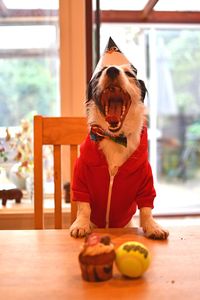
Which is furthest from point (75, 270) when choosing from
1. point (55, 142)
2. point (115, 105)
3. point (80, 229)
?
point (55, 142)

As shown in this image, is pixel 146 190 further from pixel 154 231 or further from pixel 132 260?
pixel 132 260

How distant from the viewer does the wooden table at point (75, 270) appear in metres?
0.70

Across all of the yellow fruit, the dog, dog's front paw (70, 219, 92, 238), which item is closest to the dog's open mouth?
the dog

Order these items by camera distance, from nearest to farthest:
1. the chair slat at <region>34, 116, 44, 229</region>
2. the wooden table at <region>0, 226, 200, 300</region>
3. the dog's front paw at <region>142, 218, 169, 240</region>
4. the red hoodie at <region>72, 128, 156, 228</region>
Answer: the wooden table at <region>0, 226, 200, 300</region> → the dog's front paw at <region>142, 218, 169, 240</region> → the red hoodie at <region>72, 128, 156, 228</region> → the chair slat at <region>34, 116, 44, 229</region>

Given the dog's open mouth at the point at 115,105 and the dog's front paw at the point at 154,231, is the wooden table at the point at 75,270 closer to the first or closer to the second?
the dog's front paw at the point at 154,231

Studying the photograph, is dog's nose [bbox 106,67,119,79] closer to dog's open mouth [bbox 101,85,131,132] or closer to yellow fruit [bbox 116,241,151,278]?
dog's open mouth [bbox 101,85,131,132]

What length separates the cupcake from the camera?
719mm

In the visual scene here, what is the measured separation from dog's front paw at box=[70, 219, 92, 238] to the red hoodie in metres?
0.07

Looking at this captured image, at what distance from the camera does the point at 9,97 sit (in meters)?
2.14

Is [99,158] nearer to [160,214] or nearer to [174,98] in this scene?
[160,214]

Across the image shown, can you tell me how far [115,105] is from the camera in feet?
3.71

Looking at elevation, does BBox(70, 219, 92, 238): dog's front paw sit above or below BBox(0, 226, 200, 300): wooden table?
above

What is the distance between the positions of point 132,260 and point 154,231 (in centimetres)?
33

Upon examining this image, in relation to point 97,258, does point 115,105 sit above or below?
above
